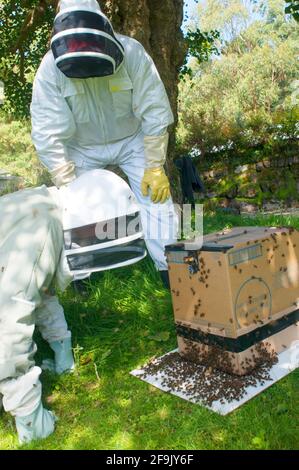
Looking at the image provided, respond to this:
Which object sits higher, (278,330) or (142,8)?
(142,8)

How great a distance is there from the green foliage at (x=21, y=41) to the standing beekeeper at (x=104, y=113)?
443cm

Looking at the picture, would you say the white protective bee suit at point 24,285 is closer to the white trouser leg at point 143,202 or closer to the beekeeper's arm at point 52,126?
the beekeeper's arm at point 52,126

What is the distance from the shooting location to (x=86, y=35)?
257cm

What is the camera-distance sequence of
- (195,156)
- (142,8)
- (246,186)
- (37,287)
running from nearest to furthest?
(37,287) < (142,8) < (246,186) < (195,156)

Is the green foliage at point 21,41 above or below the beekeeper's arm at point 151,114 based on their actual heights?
above

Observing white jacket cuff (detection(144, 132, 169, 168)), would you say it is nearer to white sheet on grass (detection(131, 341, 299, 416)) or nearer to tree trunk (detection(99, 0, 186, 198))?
white sheet on grass (detection(131, 341, 299, 416))

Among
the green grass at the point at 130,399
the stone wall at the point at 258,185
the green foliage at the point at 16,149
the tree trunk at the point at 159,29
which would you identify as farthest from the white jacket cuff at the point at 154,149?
the green foliage at the point at 16,149

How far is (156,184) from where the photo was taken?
3309 millimetres

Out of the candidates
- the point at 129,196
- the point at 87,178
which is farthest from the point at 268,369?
the point at 87,178

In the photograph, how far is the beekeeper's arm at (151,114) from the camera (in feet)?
10.3

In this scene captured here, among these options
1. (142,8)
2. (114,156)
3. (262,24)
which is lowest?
(114,156)

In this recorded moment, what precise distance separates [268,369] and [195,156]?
30.8 ft

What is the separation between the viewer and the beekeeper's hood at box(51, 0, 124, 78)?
8.48 feet

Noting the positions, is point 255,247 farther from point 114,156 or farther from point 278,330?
point 114,156
